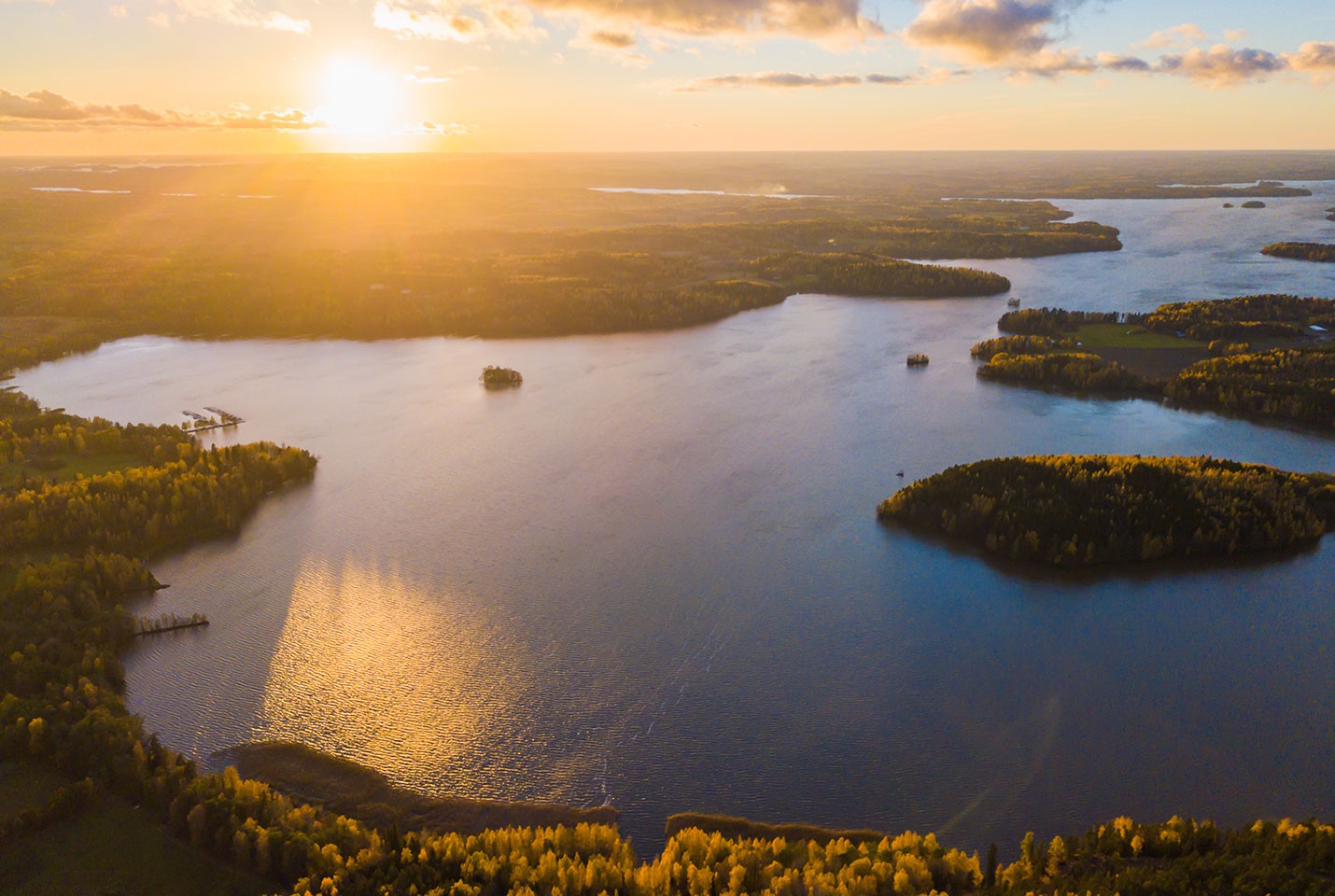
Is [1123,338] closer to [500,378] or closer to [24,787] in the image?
[500,378]

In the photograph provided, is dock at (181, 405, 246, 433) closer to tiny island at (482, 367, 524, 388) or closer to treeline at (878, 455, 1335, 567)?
tiny island at (482, 367, 524, 388)

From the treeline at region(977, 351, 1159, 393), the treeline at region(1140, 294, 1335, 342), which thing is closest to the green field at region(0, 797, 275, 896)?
the treeline at region(977, 351, 1159, 393)

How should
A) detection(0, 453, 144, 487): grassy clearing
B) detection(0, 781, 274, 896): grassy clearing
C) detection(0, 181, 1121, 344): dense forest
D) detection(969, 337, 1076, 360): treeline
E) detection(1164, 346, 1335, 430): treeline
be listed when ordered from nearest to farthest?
detection(0, 781, 274, 896): grassy clearing
detection(0, 453, 144, 487): grassy clearing
detection(1164, 346, 1335, 430): treeline
detection(969, 337, 1076, 360): treeline
detection(0, 181, 1121, 344): dense forest

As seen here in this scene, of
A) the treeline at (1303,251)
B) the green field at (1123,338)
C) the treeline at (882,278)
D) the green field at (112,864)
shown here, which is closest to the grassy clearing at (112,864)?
the green field at (112,864)

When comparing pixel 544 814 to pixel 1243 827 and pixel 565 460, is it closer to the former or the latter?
pixel 1243 827

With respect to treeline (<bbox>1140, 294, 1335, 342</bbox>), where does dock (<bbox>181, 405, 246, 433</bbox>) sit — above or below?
below

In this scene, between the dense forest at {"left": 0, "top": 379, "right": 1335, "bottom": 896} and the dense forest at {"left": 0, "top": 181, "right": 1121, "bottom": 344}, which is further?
the dense forest at {"left": 0, "top": 181, "right": 1121, "bottom": 344}
